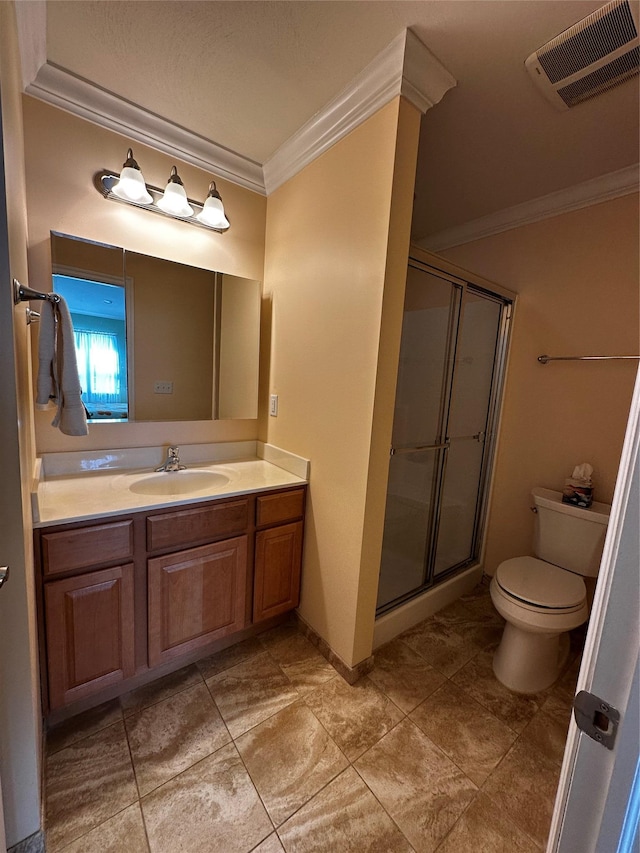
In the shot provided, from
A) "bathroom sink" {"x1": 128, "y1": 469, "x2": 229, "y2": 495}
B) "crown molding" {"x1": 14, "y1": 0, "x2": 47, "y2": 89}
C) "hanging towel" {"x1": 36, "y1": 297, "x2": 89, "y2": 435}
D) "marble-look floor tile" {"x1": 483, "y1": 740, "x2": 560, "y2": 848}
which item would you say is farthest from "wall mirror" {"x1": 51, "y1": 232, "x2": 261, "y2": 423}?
"marble-look floor tile" {"x1": 483, "y1": 740, "x2": 560, "y2": 848}

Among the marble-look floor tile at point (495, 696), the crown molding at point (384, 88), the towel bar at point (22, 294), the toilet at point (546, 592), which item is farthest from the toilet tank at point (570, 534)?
the towel bar at point (22, 294)

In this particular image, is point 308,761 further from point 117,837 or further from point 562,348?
point 562,348

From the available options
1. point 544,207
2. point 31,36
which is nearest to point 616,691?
point 31,36

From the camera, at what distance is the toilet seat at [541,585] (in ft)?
5.01

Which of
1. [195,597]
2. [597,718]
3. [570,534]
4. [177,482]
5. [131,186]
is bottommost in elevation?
[195,597]

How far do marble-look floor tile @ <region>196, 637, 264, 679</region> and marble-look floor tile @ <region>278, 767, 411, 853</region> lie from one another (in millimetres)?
644

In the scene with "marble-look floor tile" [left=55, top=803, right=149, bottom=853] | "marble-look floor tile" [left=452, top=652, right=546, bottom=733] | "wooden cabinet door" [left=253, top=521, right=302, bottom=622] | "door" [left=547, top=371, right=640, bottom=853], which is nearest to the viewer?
"door" [left=547, top=371, right=640, bottom=853]

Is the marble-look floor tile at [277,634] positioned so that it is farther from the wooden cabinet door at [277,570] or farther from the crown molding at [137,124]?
the crown molding at [137,124]

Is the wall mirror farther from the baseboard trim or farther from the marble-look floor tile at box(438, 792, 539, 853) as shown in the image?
the marble-look floor tile at box(438, 792, 539, 853)

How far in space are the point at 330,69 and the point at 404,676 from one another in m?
2.50

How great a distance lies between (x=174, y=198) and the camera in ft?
5.33

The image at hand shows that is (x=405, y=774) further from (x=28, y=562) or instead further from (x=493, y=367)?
(x=493, y=367)

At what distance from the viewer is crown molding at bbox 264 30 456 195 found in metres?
1.19

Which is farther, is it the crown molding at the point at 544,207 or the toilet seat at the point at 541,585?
the crown molding at the point at 544,207
